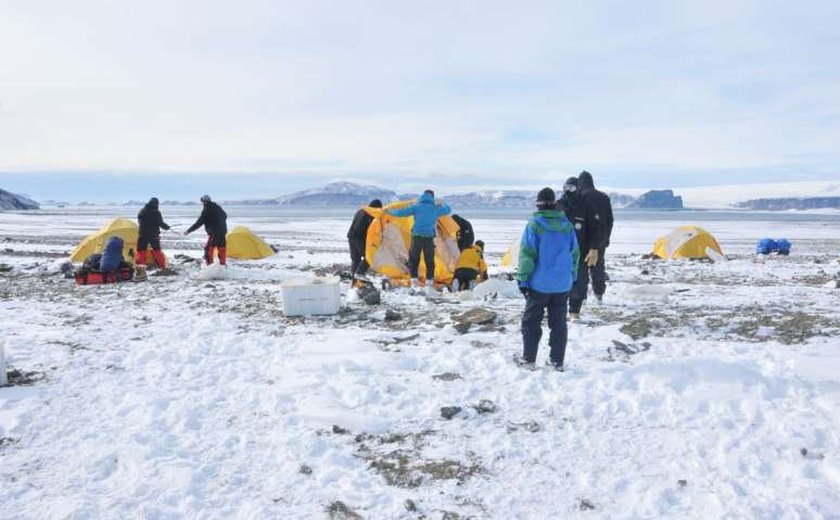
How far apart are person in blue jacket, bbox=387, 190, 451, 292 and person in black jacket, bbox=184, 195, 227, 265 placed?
494 cm

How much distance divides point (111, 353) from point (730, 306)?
350 inches

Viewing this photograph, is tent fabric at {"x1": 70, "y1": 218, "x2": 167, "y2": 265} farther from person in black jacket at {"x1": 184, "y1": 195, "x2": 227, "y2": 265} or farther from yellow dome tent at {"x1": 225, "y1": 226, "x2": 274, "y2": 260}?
person in black jacket at {"x1": 184, "y1": 195, "x2": 227, "y2": 265}

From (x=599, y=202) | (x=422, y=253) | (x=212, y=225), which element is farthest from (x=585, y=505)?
(x=212, y=225)

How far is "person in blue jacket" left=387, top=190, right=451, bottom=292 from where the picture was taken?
11445 millimetres

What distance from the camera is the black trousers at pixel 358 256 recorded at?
12.0m

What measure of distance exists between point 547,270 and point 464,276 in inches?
223

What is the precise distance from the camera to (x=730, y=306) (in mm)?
9453

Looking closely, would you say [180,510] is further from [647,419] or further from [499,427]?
[647,419]

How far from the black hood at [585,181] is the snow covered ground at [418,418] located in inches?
74.0

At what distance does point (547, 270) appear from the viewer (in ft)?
19.8

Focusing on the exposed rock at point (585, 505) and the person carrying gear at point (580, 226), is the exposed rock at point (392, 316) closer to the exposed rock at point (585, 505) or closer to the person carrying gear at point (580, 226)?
the person carrying gear at point (580, 226)

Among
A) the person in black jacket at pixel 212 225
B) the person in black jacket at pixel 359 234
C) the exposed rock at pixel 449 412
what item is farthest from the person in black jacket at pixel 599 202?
the person in black jacket at pixel 212 225

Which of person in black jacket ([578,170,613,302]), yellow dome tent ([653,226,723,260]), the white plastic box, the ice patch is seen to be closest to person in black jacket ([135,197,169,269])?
the white plastic box

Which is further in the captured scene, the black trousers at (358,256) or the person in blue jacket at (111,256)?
the person in blue jacket at (111,256)
